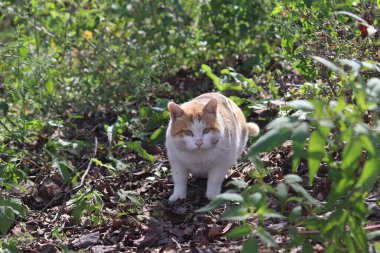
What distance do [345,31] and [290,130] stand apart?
2059mm

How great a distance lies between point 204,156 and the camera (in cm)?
445

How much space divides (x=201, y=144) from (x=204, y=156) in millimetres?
110

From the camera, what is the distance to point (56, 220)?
4.38 meters

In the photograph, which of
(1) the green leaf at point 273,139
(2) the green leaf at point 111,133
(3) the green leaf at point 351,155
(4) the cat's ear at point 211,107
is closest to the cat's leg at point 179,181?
(4) the cat's ear at point 211,107

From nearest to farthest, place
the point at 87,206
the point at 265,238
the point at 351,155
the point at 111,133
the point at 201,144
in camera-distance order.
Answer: the point at 351,155
the point at 265,238
the point at 87,206
the point at 201,144
the point at 111,133

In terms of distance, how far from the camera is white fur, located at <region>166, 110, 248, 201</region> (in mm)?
4402

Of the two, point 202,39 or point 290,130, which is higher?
point 290,130

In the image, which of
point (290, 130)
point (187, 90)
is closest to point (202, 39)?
point (187, 90)

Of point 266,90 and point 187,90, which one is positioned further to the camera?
point 187,90

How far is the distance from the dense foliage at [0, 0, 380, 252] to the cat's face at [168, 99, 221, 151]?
43 cm

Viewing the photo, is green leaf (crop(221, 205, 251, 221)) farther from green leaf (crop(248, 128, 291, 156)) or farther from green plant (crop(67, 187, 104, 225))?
green plant (crop(67, 187, 104, 225))

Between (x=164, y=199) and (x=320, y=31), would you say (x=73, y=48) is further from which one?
(x=320, y=31)

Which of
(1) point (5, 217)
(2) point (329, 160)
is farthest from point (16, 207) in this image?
(2) point (329, 160)

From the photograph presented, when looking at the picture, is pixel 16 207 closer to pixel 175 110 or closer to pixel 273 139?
pixel 175 110
